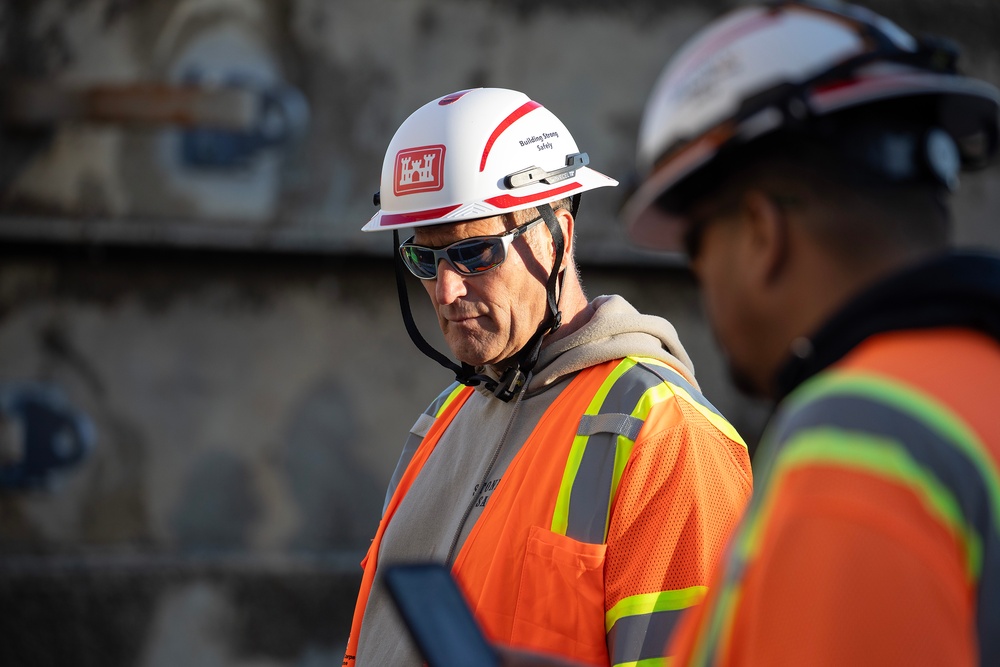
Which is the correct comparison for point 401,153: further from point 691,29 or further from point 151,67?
point 691,29

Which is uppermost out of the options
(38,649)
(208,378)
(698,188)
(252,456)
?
(698,188)

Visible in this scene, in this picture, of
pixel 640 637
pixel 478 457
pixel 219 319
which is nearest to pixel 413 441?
pixel 478 457

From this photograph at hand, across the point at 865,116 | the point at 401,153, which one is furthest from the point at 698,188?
the point at 401,153

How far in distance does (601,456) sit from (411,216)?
83 cm

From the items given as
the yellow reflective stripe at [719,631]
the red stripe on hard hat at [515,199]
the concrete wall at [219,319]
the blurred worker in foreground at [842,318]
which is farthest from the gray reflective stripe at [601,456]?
the concrete wall at [219,319]

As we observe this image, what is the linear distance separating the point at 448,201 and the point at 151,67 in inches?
161

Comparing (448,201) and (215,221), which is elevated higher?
(448,201)

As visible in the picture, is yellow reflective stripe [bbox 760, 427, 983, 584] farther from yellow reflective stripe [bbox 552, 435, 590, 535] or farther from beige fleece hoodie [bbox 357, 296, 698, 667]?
beige fleece hoodie [bbox 357, 296, 698, 667]

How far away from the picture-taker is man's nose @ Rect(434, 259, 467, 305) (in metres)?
2.59

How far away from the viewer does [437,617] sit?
1209 millimetres

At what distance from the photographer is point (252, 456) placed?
6145 mm

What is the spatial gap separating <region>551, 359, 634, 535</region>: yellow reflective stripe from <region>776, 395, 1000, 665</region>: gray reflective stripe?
1200 millimetres

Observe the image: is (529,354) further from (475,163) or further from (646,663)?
(646,663)

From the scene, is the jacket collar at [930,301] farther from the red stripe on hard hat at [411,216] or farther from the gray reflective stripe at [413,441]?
the gray reflective stripe at [413,441]
